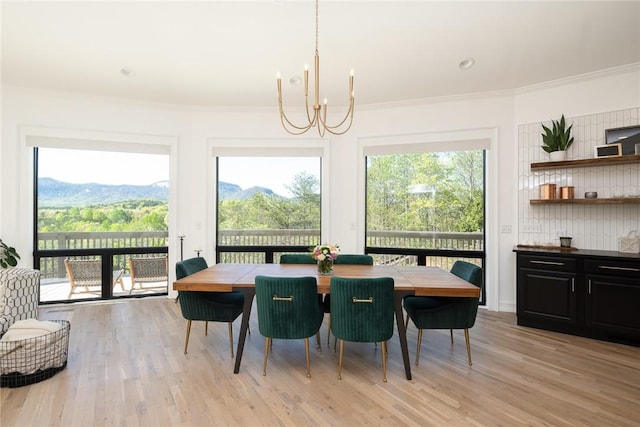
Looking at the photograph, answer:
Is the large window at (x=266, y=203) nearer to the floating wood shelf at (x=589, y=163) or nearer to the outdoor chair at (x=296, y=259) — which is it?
the outdoor chair at (x=296, y=259)

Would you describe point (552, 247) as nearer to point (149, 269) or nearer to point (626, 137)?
point (626, 137)

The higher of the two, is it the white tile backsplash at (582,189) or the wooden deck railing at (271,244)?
the white tile backsplash at (582,189)

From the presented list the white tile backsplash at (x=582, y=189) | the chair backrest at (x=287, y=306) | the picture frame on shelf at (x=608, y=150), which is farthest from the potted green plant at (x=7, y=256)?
the picture frame on shelf at (x=608, y=150)

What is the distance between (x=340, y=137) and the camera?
16.0 ft

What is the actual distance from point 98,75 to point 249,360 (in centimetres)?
363

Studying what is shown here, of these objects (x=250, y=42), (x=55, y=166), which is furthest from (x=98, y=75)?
(x=250, y=42)

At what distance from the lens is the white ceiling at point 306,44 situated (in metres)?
2.55

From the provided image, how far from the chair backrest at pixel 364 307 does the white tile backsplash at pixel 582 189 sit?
274 centimetres

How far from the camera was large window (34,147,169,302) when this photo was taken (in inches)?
173

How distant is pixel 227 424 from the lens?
6.59ft

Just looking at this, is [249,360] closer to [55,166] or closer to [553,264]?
[553,264]

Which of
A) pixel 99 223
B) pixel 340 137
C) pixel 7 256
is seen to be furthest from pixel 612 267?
pixel 7 256

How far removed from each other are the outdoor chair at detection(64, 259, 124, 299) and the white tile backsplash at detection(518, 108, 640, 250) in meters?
5.77

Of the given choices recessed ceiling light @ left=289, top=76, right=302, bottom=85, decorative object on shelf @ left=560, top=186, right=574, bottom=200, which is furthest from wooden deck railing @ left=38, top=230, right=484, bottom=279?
recessed ceiling light @ left=289, top=76, right=302, bottom=85
